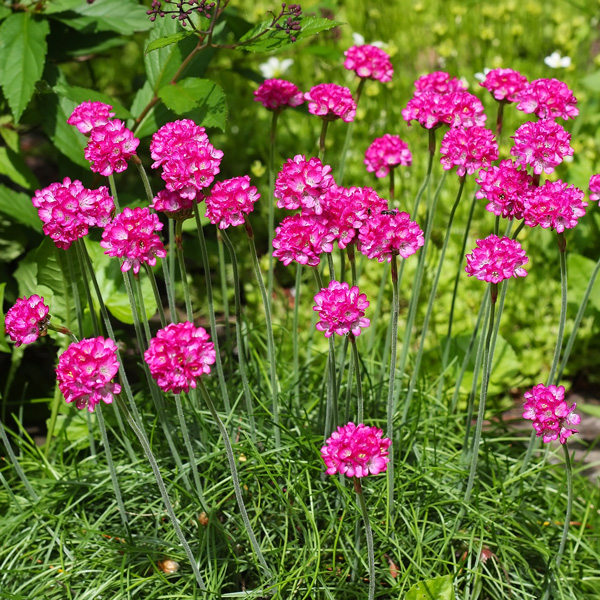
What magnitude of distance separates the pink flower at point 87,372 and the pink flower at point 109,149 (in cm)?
47

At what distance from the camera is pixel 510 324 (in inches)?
124

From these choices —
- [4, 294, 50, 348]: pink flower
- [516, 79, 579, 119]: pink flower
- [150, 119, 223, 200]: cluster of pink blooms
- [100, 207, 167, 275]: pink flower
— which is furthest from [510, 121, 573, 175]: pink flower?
[4, 294, 50, 348]: pink flower

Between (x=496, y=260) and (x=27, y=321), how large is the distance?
100cm

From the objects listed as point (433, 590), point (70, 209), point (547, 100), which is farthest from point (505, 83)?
point (433, 590)

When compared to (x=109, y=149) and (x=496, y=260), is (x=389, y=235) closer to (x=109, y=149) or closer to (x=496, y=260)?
(x=496, y=260)

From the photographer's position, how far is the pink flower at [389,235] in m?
1.53

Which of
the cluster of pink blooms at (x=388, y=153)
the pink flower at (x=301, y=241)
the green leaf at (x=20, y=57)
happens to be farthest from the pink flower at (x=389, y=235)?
the green leaf at (x=20, y=57)

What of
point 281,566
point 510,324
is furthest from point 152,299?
point 510,324

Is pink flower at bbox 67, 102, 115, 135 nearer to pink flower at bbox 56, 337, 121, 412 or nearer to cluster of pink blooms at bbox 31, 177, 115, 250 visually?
cluster of pink blooms at bbox 31, 177, 115, 250

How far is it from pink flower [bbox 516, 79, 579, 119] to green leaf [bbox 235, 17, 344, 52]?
A: 55cm

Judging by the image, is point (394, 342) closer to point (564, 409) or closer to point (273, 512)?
point (564, 409)

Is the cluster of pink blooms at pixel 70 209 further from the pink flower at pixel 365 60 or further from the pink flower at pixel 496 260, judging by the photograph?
the pink flower at pixel 365 60

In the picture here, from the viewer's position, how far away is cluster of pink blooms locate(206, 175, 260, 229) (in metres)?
1.56

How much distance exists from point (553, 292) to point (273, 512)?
1.86 metres
